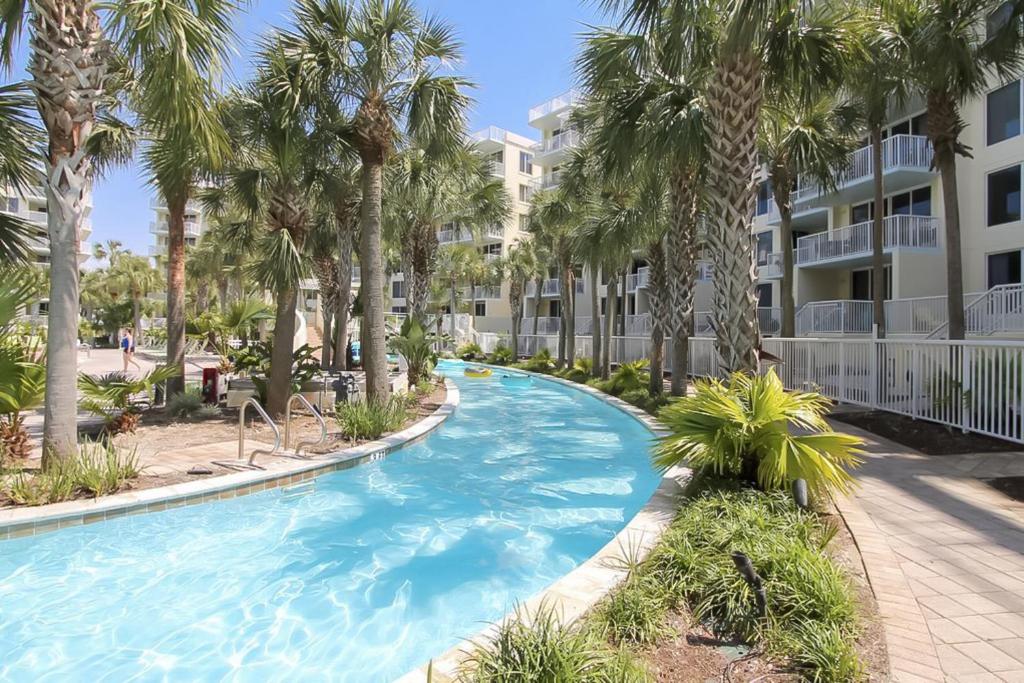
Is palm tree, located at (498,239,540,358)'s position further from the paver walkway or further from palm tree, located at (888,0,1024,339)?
the paver walkway

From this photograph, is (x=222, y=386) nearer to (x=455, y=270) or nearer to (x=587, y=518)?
(x=587, y=518)

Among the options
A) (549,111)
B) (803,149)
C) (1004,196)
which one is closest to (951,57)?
(803,149)

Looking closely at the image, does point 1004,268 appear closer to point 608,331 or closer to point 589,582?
point 608,331

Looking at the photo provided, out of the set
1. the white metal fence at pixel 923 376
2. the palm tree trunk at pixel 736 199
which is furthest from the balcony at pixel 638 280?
the palm tree trunk at pixel 736 199

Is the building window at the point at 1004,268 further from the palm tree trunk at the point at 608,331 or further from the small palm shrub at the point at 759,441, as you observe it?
the small palm shrub at the point at 759,441

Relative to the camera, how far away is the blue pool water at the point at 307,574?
4207 mm

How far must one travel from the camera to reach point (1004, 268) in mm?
17609

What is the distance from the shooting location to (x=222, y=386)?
606 inches

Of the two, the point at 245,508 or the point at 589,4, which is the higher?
the point at 589,4

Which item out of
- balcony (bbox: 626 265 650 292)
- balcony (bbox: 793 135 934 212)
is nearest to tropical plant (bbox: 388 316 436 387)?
balcony (bbox: 793 135 934 212)

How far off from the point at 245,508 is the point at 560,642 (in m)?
5.42

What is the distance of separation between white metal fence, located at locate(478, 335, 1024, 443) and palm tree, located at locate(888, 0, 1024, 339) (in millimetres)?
2424

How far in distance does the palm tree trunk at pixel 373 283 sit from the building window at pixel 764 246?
20952 millimetres

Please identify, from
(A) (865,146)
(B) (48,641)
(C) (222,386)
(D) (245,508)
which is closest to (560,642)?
(B) (48,641)
